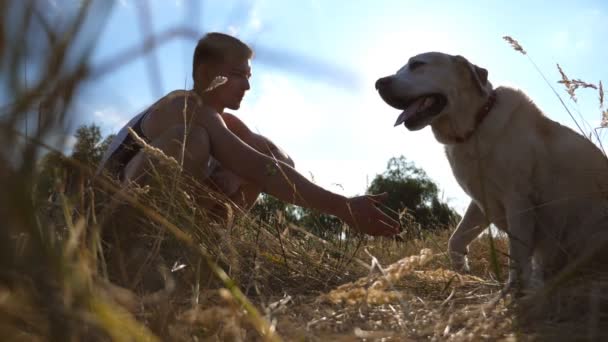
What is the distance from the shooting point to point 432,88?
4012mm

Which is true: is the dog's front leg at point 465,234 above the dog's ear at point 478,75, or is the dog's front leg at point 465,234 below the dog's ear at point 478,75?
below

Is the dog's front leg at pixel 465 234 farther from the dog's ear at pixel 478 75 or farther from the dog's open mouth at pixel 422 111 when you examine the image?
the dog's ear at pixel 478 75

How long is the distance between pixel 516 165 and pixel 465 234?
593mm

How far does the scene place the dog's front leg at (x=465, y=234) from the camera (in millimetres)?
3318

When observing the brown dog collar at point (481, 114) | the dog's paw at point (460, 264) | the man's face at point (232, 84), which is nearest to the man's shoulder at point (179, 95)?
the man's face at point (232, 84)

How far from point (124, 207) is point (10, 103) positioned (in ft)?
5.10

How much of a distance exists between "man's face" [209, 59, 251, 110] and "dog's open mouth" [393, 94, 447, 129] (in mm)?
1273

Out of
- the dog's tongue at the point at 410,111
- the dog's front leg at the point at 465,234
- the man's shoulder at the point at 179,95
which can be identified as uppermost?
the dog's tongue at the point at 410,111

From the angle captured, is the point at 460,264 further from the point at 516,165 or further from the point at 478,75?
the point at 478,75

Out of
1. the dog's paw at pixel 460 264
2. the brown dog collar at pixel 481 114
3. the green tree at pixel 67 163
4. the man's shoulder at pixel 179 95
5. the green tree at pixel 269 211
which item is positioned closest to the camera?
the green tree at pixel 67 163

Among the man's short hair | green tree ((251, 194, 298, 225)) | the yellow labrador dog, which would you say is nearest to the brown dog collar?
the yellow labrador dog

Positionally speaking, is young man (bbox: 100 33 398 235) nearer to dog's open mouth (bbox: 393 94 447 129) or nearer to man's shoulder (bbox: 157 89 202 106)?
man's shoulder (bbox: 157 89 202 106)

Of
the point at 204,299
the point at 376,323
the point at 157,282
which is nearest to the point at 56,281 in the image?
the point at 204,299

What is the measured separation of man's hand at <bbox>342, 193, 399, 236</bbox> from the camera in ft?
8.94
